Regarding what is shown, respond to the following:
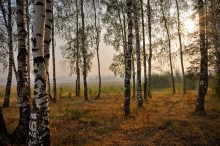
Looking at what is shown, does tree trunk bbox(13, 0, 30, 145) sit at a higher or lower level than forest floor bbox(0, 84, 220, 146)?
higher

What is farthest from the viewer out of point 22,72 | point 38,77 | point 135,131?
point 135,131

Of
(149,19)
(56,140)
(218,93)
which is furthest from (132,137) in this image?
(149,19)

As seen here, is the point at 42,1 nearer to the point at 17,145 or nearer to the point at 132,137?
the point at 17,145

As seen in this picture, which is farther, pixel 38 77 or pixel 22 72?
pixel 22 72

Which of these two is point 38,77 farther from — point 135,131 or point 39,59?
point 135,131

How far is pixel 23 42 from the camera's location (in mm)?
9031

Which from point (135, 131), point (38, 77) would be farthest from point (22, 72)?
point (135, 131)

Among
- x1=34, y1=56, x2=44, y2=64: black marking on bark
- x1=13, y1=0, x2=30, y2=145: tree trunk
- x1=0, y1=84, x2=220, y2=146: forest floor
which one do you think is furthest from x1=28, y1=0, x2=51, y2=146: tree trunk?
x1=13, y1=0, x2=30, y2=145: tree trunk

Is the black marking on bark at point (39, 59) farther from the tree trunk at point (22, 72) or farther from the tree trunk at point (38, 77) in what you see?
the tree trunk at point (22, 72)

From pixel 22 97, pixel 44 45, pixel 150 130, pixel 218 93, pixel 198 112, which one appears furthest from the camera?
pixel 218 93

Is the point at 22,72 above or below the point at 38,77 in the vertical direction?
above

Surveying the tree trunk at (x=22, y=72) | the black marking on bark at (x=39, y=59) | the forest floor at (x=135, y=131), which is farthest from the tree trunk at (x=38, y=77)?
the tree trunk at (x=22, y=72)

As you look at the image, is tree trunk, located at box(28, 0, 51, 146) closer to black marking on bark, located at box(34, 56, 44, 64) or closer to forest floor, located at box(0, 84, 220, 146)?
black marking on bark, located at box(34, 56, 44, 64)

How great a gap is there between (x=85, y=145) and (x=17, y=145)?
213cm
